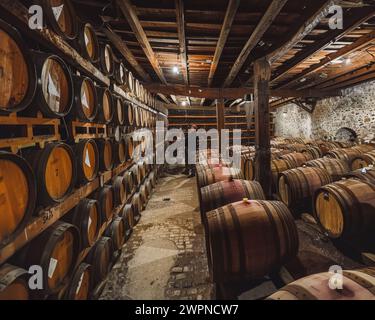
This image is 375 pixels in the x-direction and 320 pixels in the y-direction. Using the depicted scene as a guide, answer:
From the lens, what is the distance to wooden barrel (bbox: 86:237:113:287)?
2.93 metres

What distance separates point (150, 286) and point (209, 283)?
0.87m

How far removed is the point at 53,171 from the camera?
2.02 metres

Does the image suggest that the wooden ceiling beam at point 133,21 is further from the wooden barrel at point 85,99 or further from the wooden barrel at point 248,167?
the wooden barrel at point 248,167

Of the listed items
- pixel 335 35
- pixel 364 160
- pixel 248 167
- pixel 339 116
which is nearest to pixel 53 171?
pixel 335 35

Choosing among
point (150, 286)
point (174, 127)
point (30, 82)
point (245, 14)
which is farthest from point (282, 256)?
point (174, 127)

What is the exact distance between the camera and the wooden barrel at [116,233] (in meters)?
3.70

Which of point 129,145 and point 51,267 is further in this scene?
point 129,145

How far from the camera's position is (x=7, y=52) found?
4.81 feet

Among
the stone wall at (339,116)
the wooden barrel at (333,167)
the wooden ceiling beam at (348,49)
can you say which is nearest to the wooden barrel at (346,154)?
the wooden barrel at (333,167)

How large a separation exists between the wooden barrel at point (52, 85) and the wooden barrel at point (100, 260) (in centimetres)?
204

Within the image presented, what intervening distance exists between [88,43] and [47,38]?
1.05m

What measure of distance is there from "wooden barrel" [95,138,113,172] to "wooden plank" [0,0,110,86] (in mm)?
1026

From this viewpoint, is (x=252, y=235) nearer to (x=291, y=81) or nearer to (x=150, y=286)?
(x=150, y=286)

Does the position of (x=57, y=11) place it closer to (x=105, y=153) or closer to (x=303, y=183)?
(x=105, y=153)
